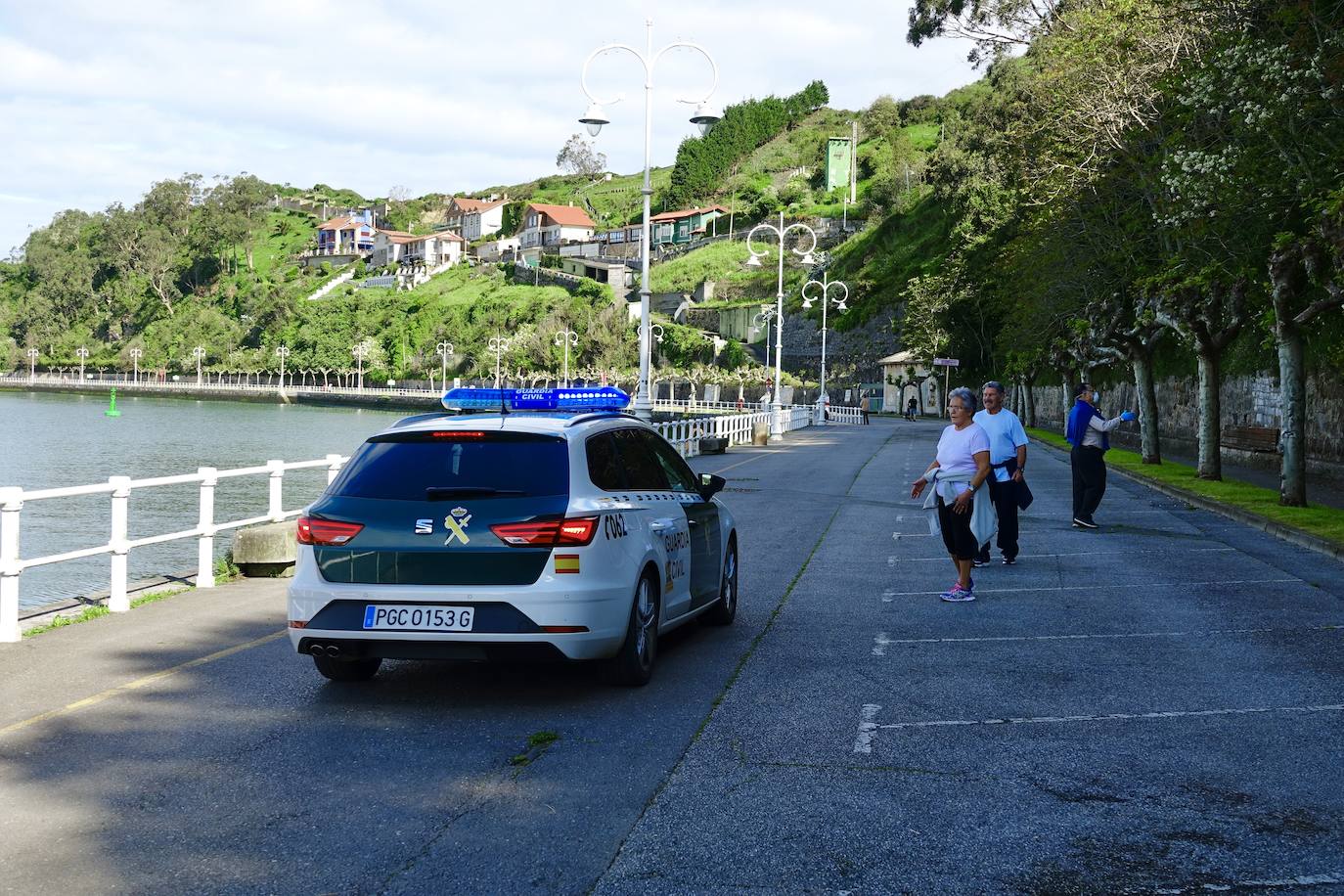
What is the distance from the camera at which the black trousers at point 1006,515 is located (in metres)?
13.8

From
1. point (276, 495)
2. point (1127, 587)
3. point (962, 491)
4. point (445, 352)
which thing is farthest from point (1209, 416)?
point (445, 352)

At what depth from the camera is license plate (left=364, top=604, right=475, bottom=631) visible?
7.06m

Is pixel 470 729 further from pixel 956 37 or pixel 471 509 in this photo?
pixel 956 37

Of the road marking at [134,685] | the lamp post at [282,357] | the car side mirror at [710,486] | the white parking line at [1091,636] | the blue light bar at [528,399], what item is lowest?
the road marking at [134,685]

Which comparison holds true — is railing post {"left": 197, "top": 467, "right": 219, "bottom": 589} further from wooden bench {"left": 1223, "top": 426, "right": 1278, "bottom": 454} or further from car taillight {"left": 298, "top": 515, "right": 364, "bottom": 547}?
wooden bench {"left": 1223, "top": 426, "right": 1278, "bottom": 454}

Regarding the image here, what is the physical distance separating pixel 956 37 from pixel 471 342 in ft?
399

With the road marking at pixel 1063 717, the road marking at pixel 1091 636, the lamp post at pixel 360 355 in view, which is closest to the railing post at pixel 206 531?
the road marking at pixel 1091 636

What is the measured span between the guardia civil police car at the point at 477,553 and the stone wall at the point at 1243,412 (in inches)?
942

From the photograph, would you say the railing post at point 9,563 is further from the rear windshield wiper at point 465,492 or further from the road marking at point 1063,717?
the road marking at point 1063,717

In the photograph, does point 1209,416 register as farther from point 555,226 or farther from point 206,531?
point 555,226

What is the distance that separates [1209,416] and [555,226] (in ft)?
558

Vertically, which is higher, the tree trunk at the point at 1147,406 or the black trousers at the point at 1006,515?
the tree trunk at the point at 1147,406

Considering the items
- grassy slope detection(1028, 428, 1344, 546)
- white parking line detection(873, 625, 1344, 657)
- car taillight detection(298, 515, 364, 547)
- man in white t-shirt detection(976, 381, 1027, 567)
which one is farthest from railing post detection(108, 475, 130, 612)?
grassy slope detection(1028, 428, 1344, 546)

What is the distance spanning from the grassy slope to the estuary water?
15.0m
